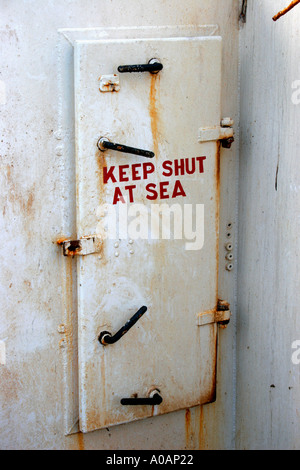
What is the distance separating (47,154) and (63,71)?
0.95ft

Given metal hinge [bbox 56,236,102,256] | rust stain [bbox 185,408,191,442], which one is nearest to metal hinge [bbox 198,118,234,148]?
metal hinge [bbox 56,236,102,256]

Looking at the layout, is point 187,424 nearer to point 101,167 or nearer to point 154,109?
point 101,167

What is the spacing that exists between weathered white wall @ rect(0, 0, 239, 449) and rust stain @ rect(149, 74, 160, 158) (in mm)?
226

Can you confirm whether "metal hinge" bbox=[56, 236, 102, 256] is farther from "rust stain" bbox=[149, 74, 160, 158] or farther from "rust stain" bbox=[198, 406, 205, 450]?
"rust stain" bbox=[198, 406, 205, 450]

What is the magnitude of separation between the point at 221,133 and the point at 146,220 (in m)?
0.44

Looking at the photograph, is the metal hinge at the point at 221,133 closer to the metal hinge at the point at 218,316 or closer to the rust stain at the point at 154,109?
the rust stain at the point at 154,109

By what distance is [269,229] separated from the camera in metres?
2.21

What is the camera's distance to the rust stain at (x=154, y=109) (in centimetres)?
205

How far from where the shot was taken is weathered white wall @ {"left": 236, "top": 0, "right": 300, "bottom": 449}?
81.7 inches

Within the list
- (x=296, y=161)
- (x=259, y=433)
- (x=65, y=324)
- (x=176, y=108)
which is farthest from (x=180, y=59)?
(x=259, y=433)

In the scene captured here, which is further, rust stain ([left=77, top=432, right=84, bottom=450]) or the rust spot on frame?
the rust spot on frame

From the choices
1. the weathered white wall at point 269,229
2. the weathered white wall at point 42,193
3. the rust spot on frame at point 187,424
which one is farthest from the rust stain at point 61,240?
the rust spot on frame at point 187,424

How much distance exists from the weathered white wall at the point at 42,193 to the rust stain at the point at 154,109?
0.23 meters
